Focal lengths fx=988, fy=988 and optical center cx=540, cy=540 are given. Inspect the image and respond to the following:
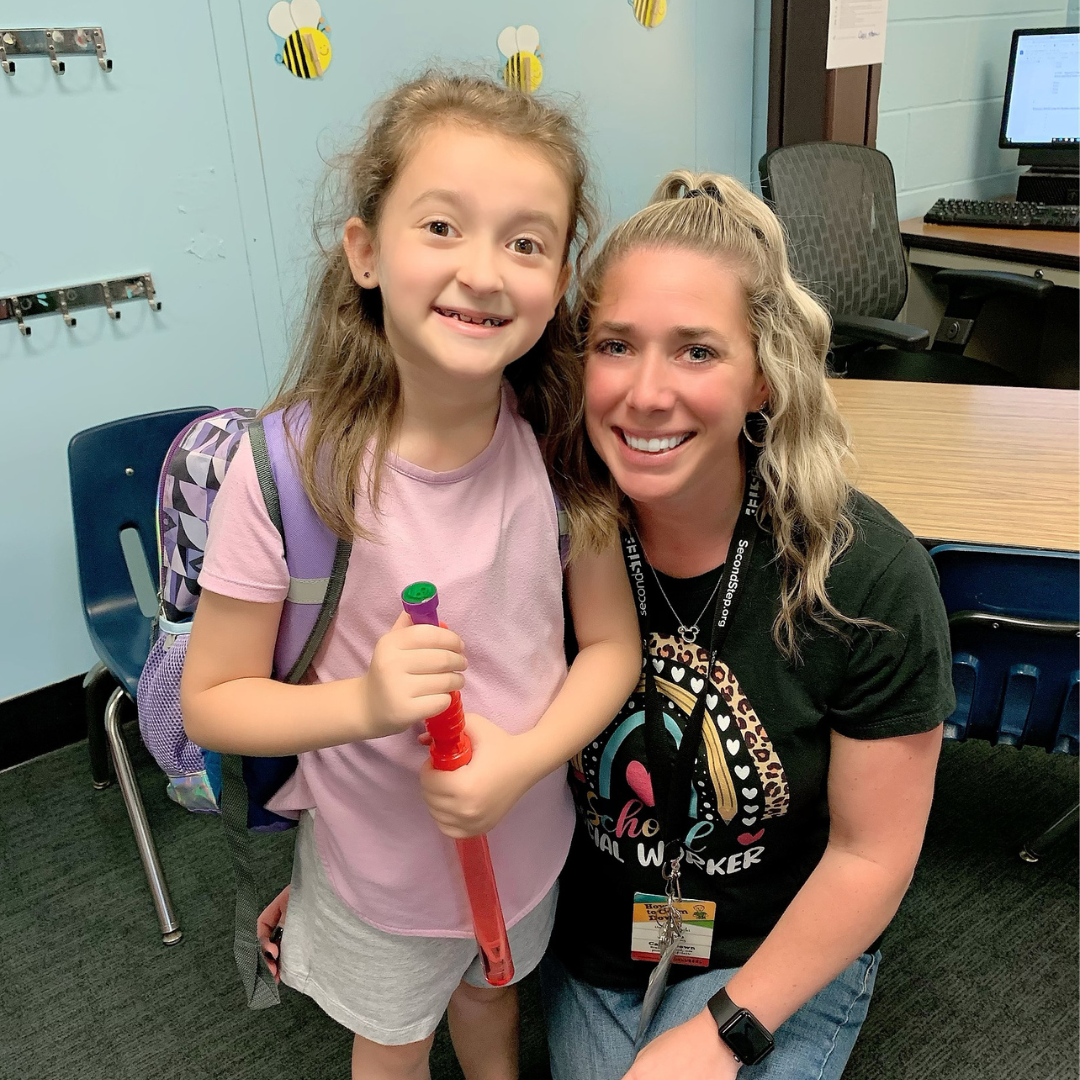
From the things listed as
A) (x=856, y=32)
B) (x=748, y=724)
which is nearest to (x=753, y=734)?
(x=748, y=724)

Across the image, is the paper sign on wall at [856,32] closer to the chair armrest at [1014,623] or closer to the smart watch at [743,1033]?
the chair armrest at [1014,623]

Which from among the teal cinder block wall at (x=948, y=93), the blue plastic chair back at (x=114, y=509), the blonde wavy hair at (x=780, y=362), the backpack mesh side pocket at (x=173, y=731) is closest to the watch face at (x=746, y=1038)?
the blonde wavy hair at (x=780, y=362)

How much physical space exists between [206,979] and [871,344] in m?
2.21

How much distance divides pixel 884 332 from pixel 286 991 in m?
2.05

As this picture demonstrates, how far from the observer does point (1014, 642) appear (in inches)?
55.3

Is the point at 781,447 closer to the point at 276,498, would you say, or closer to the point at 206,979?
the point at 276,498

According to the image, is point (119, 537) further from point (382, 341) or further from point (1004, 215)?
point (1004, 215)

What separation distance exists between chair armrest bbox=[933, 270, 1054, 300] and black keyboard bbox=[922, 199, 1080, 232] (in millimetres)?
339

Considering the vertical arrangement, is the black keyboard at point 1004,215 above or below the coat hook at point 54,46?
below

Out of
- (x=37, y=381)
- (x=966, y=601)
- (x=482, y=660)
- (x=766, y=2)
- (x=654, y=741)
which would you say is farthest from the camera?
(x=766, y=2)

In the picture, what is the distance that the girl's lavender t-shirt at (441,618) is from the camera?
91 cm

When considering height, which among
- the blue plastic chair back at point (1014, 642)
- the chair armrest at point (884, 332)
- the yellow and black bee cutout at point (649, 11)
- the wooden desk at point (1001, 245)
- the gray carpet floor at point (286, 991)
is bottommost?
the gray carpet floor at point (286, 991)

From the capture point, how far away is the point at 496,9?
2547 mm

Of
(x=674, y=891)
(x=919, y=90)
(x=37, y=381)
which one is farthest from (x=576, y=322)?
(x=919, y=90)
